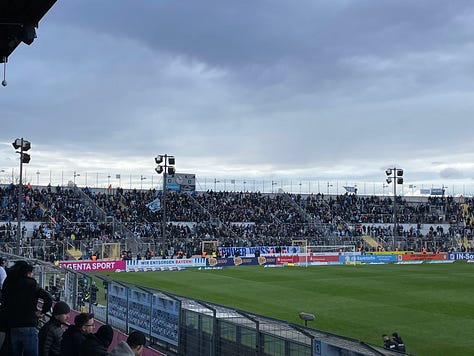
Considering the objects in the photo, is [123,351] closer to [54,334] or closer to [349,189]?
[54,334]

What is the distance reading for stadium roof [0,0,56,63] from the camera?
982cm

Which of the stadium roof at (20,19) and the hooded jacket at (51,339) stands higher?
A: the stadium roof at (20,19)

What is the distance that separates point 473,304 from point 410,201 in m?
58.7

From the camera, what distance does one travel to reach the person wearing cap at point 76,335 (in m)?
6.69

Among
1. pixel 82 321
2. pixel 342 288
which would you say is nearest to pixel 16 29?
pixel 82 321

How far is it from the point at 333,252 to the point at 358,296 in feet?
91.8

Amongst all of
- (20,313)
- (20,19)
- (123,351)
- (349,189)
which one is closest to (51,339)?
(20,313)

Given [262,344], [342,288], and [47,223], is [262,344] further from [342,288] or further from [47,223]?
[47,223]

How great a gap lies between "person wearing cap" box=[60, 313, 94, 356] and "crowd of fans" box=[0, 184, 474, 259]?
127 feet

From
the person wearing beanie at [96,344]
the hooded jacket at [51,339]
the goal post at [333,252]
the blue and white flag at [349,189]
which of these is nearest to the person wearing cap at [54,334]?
the hooded jacket at [51,339]

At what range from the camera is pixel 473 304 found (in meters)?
28.7

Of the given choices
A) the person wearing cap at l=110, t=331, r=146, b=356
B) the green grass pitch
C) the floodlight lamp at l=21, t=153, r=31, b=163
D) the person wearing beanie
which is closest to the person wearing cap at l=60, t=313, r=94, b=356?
the person wearing beanie

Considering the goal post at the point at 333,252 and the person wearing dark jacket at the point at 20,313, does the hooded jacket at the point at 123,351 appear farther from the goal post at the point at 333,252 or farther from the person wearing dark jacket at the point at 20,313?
the goal post at the point at 333,252

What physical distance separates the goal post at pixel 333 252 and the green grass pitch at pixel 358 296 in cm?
504
